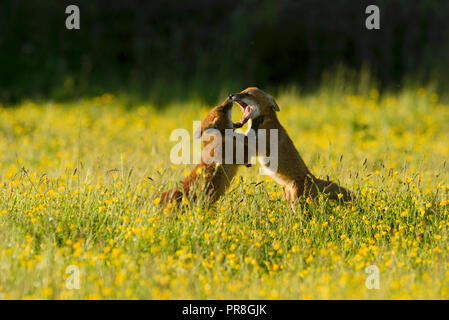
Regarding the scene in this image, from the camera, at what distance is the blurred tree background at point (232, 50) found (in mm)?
13773

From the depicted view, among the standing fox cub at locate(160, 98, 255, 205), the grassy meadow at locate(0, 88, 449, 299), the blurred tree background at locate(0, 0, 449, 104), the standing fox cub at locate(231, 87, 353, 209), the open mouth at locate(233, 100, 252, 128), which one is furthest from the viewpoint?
the blurred tree background at locate(0, 0, 449, 104)

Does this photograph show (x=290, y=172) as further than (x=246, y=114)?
No

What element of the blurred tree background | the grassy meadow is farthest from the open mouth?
the blurred tree background

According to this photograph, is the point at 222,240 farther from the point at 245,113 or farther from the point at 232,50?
the point at 232,50

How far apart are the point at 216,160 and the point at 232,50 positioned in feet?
29.9

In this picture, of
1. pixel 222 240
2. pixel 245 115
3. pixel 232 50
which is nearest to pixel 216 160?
pixel 245 115

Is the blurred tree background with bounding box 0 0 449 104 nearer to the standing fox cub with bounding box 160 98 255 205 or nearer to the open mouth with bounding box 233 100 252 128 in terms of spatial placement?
the open mouth with bounding box 233 100 252 128

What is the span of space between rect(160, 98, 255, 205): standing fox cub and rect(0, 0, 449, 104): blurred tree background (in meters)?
7.43

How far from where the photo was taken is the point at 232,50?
1437 centimetres

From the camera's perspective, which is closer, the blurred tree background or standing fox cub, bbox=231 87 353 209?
standing fox cub, bbox=231 87 353 209

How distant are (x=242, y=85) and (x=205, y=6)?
3.15 m

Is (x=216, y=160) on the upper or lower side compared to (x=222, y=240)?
upper

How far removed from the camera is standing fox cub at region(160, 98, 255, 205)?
17.9 ft

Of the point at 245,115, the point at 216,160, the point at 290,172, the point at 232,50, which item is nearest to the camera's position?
the point at 216,160
